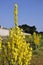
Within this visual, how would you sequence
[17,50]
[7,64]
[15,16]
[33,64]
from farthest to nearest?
[33,64] → [7,64] → [17,50] → [15,16]

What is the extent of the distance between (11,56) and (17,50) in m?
0.32

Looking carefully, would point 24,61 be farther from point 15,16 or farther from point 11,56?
point 15,16

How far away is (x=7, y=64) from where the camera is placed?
30.6ft

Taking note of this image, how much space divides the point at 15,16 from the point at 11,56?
1.44 meters

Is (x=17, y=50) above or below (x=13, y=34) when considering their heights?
Answer: below

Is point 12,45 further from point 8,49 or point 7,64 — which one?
point 7,64

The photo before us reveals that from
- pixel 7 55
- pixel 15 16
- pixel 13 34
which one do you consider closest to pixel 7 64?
pixel 7 55

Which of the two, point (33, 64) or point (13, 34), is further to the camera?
point (33, 64)

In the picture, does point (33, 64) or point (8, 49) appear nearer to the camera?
point (8, 49)

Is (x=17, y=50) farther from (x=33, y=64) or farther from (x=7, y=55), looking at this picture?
(x=33, y=64)

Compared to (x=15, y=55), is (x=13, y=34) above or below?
above

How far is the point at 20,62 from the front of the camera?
8.48 metres

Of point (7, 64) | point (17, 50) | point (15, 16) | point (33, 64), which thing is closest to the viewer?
point (15, 16)

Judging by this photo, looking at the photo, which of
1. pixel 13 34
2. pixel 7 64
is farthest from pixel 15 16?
pixel 7 64
